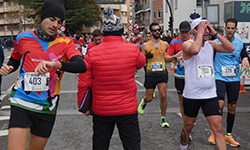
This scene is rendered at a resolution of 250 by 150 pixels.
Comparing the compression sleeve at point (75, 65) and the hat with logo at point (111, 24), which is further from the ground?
the hat with logo at point (111, 24)

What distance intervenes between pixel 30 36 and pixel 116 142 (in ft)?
8.92

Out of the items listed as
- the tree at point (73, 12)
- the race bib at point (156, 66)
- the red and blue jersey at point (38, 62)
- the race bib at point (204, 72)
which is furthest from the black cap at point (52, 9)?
the tree at point (73, 12)

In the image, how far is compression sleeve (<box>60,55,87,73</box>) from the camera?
9.88 ft

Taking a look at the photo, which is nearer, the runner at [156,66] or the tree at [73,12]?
the runner at [156,66]

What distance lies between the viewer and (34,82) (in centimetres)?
316

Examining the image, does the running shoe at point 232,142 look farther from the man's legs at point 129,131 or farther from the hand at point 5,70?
the hand at point 5,70

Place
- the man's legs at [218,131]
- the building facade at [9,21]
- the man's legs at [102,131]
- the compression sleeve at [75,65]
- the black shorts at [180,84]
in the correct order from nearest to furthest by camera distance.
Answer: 1. the compression sleeve at [75,65]
2. the man's legs at [102,131]
3. the man's legs at [218,131]
4. the black shorts at [180,84]
5. the building facade at [9,21]

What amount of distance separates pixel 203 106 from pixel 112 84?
146 centimetres

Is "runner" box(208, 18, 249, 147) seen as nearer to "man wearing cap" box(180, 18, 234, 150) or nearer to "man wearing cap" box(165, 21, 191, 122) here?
"man wearing cap" box(165, 21, 191, 122)

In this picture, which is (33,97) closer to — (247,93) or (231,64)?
(231,64)

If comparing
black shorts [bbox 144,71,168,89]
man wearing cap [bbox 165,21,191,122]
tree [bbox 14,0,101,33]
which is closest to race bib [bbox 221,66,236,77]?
man wearing cap [bbox 165,21,191,122]

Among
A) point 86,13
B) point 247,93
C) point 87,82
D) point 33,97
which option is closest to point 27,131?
point 33,97

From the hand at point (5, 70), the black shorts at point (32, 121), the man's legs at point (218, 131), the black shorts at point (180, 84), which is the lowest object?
the man's legs at point (218, 131)

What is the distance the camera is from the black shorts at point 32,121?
3.07 m
